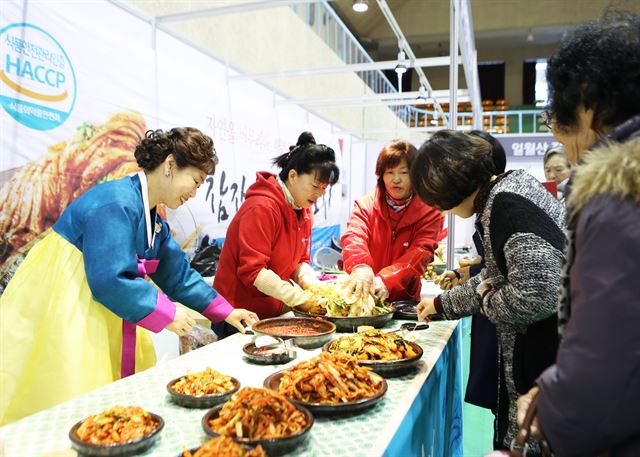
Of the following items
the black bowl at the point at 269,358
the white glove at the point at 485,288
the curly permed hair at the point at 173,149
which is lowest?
the black bowl at the point at 269,358

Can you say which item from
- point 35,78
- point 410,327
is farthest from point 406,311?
point 35,78

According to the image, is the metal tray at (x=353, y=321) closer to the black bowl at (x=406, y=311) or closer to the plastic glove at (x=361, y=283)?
the plastic glove at (x=361, y=283)

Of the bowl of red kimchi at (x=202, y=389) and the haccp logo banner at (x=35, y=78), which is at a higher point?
the haccp logo banner at (x=35, y=78)

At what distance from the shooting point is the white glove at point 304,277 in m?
2.55

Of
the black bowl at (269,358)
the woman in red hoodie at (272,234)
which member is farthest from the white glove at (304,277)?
the black bowl at (269,358)

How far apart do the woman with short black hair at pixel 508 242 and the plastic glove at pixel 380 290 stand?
79 cm

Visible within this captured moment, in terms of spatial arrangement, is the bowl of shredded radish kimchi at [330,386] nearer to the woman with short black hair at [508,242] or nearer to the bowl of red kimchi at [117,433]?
the bowl of red kimchi at [117,433]

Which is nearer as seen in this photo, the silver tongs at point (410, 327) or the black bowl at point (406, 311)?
the silver tongs at point (410, 327)

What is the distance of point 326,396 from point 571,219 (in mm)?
718

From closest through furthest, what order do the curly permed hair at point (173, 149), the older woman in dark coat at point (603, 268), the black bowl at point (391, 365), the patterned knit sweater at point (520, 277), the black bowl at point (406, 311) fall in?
1. the older woman in dark coat at point (603, 268)
2. the patterned knit sweater at point (520, 277)
3. the black bowl at point (391, 365)
4. the curly permed hair at point (173, 149)
5. the black bowl at point (406, 311)

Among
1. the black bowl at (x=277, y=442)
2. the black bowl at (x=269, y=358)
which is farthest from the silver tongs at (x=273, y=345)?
the black bowl at (x=277, y=442)

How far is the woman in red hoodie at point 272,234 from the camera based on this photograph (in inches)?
87.3

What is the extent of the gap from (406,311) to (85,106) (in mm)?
2461

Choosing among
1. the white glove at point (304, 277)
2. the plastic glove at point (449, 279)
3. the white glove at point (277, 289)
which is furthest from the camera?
the plastic glove at point (449, 279)
